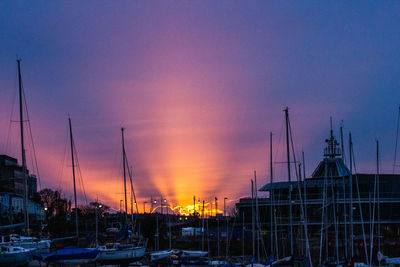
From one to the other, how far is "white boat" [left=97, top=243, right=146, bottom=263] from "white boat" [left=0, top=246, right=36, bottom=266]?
731 centimetres

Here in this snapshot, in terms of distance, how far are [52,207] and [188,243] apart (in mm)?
73071

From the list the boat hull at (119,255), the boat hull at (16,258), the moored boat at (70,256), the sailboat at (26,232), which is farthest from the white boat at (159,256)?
the moored boat at (70,256)

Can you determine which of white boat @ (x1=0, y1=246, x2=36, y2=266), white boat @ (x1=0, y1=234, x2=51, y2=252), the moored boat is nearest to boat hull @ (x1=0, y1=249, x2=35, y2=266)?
white boat @ (x1=0, y1=246, x2=36, y2=266)

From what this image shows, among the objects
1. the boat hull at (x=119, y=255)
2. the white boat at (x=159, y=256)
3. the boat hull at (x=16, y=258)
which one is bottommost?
the white boat at (x=159, y=256)

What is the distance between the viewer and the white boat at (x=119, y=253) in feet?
174

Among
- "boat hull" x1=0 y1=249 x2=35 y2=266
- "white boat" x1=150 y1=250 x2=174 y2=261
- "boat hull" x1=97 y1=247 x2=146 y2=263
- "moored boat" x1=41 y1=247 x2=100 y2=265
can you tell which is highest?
"moored boat" x1=41 y1=247 x2=100 y2=265

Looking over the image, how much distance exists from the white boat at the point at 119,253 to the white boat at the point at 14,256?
731 cm

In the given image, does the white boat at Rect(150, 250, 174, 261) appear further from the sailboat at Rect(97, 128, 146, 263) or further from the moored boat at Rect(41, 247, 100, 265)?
the moored boat at Rect(41, 247, 100, 265)

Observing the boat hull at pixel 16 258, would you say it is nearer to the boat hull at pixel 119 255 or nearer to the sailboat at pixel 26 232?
the sailboat at pixel 26 232

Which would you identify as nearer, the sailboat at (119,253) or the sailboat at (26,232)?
the sailboat at (26,232)

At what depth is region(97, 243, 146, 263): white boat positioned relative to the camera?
174 feet

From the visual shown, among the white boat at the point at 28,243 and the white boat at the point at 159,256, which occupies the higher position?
the white boat at the point at 28,243

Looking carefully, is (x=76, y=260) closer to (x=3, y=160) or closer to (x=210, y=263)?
(x=210, y=263)

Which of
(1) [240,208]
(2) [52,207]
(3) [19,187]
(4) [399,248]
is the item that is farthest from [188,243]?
(2) [52,207]
